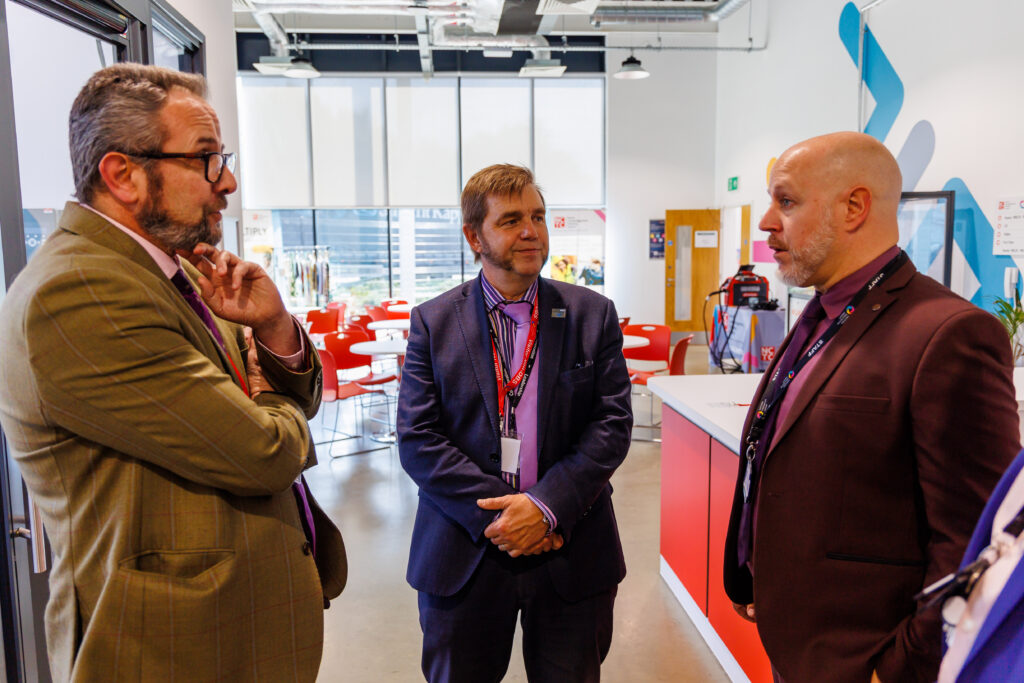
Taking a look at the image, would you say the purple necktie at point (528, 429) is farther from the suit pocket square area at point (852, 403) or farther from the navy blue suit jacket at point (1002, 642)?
the navy blue suit jacket at point (1002, 642)

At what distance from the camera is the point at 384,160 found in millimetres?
12094

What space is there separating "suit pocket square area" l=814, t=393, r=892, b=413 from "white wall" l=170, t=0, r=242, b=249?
3.43 metres

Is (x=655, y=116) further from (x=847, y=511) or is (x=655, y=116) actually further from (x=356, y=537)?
(x=847, y=511)

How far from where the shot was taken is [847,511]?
140cm

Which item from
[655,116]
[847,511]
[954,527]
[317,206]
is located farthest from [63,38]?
[655,116]

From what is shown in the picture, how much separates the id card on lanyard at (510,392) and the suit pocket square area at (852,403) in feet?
2.54

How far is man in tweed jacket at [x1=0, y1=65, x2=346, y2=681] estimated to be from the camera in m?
1.08

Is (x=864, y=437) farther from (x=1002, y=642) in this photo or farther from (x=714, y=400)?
(x=714, y=400)

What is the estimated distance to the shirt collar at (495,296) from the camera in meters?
1.97

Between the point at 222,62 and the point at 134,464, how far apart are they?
382 centimetres

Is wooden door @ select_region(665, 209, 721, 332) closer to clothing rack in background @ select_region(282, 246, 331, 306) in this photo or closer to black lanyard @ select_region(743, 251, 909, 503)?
clothing rack in background @ select_region(282, 246, 331, 306)

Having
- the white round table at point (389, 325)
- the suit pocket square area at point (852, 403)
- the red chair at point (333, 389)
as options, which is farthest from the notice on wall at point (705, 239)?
the suit pocket square area at point (852, 403)

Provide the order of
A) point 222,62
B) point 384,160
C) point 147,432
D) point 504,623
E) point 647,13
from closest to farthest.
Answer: point 147,432, point 504,623, point 222,62, point 647,13, point 384,160

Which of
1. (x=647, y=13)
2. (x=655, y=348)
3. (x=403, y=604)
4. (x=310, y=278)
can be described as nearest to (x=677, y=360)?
(x=655, y=348)
